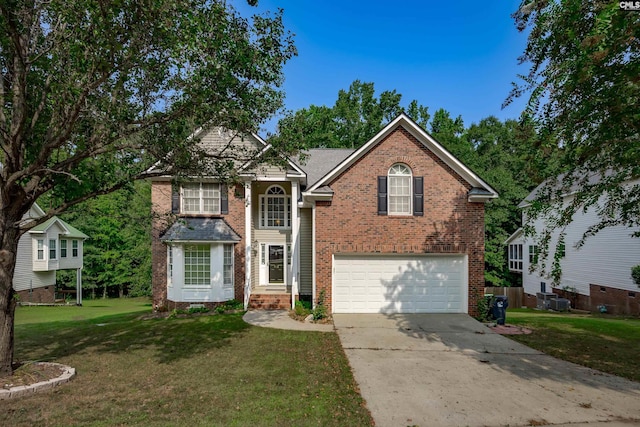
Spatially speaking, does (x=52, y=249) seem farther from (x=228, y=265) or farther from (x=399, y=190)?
(x=399, y=190)

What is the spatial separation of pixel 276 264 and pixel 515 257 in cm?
2474

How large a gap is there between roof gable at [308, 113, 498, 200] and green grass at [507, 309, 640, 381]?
16.2 ft

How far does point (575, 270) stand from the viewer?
2353 centimetres

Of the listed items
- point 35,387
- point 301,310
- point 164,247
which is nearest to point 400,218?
point 301,310

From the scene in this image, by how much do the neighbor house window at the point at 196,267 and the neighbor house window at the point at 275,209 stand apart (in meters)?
3.06

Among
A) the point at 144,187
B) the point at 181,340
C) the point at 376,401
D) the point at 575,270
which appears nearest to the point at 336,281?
the point at 181,340

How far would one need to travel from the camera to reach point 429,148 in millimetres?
13117

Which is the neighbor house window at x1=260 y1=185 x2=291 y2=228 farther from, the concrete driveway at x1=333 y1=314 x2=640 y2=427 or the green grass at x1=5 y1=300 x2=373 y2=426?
the concrete driveway at x1=333 y1=314 x2=640 y2=427

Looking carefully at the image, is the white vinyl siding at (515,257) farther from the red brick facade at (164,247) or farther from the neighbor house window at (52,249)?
the neighbor house window at (52,249)

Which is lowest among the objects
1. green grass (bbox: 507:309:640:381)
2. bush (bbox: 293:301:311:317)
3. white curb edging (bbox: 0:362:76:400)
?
green grass (bbox: 507:309:640:381)

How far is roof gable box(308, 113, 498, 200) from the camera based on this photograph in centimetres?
1284

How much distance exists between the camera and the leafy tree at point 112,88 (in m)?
5.98

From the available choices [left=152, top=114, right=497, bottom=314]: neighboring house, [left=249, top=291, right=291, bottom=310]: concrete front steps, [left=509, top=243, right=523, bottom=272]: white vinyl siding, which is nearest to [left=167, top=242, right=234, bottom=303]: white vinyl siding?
[left=249, top=291, right=291, bottom=310]: concrete front steps

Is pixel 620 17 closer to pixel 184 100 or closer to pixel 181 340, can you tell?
pixel 184 100
